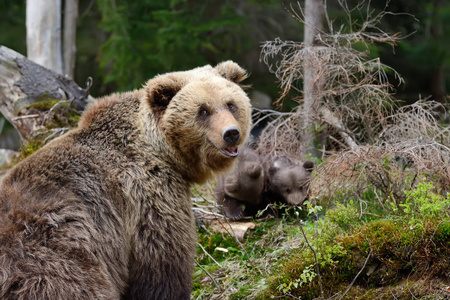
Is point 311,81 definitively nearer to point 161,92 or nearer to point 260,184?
point 260,184

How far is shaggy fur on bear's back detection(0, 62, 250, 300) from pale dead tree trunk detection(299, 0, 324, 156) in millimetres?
1691

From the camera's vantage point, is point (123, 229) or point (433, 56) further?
point (433, 56)

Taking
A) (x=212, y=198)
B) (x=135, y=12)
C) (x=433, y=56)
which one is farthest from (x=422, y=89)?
(x=212, y=198)

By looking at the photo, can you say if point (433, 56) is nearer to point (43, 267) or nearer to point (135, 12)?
point (135, 12)

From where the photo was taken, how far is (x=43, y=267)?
3.49 meters

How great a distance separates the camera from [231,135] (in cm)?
408

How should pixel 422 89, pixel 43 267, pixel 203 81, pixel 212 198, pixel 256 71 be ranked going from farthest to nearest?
pixel 422 89
pixel 256 71
pixel 212 198
pixel 203 81
pixel 43 267

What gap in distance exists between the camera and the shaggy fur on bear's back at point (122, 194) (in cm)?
356

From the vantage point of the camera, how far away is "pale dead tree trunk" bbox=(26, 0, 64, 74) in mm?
10555

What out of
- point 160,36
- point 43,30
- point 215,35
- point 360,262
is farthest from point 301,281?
point 215,35

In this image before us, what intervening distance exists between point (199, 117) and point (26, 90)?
13.5 ft

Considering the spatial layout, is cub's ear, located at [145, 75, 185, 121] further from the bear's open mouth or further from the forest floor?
the forest floor

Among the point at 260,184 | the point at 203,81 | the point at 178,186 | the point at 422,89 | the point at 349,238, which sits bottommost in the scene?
the point at 422,89

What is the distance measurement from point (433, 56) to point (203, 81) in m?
10.7
